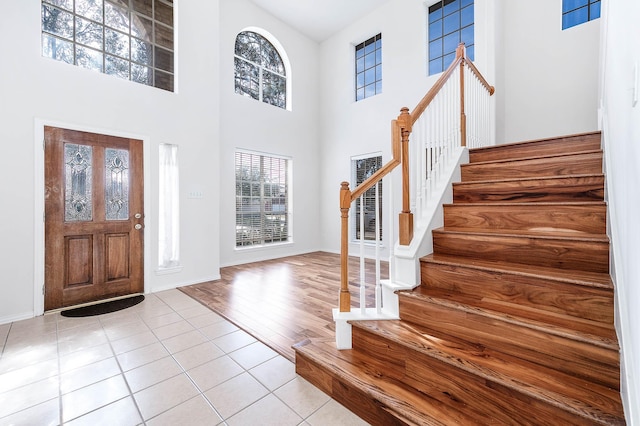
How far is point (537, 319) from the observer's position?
1274 millimetres

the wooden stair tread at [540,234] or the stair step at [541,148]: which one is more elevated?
the stair step at [541,148]

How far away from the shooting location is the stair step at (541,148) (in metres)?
2.28

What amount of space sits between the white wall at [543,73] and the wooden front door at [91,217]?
5.08 metres

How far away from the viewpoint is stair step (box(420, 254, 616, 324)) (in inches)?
48.5

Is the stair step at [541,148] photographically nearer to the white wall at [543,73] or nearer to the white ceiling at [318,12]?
the white wall at [543,73]

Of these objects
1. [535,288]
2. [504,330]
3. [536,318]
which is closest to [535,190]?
[535,288]

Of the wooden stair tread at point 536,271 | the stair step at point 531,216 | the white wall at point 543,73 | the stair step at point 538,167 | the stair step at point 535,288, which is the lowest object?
the stair step at point 535,288

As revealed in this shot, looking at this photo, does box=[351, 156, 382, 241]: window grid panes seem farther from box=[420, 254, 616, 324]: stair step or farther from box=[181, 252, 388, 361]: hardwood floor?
box=[420, 254, 616, 324]: stair step

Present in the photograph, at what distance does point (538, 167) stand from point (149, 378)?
3254mm

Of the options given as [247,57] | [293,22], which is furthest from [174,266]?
[293,22]

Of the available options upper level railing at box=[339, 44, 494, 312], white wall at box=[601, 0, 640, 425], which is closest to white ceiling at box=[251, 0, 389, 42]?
upper level railing at box=[339, 44, 494, 312]

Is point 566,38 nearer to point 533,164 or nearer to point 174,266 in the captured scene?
point 533,164

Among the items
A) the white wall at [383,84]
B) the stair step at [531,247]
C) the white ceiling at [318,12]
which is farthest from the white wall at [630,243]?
the white ceiling at [318,12]

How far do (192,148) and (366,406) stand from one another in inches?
149
